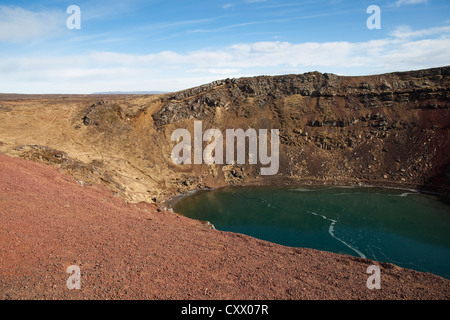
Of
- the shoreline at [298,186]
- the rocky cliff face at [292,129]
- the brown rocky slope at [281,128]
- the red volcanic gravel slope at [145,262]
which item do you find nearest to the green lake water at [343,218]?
the shoreline at [298,186]

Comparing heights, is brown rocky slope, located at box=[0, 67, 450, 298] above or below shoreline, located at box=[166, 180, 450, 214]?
above

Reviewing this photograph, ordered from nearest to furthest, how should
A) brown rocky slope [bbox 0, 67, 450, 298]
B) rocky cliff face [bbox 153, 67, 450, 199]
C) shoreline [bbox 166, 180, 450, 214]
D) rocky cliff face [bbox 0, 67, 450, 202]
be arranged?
shoreline [bbox 166, 180, 450, 214], brown rocky slope [bbox 0, 67, 450, 298], rocky cliff face [bbox 0, 67, 450, 202], rocky cliff face [bbox 153, 67, 450, 199]

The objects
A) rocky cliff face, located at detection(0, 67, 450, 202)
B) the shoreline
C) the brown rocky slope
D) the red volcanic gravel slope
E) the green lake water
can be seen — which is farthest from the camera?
rocky cliff face, located at detection(0, 67, 450, 202)

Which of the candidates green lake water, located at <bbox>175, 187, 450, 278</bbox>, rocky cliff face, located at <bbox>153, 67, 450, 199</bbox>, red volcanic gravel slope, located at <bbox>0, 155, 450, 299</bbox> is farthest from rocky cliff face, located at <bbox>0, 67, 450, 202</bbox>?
red volcanic gravel slope, located at <bbox>0, 155, 450, 299</bbox>

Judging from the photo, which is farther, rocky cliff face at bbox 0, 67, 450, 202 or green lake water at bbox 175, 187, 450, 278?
rocky cliff face at bbox 0, 67, 450, 202

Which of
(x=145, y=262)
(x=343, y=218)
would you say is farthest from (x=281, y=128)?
(x=145, y=262)

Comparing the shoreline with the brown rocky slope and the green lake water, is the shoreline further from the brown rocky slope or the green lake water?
the green lake water
